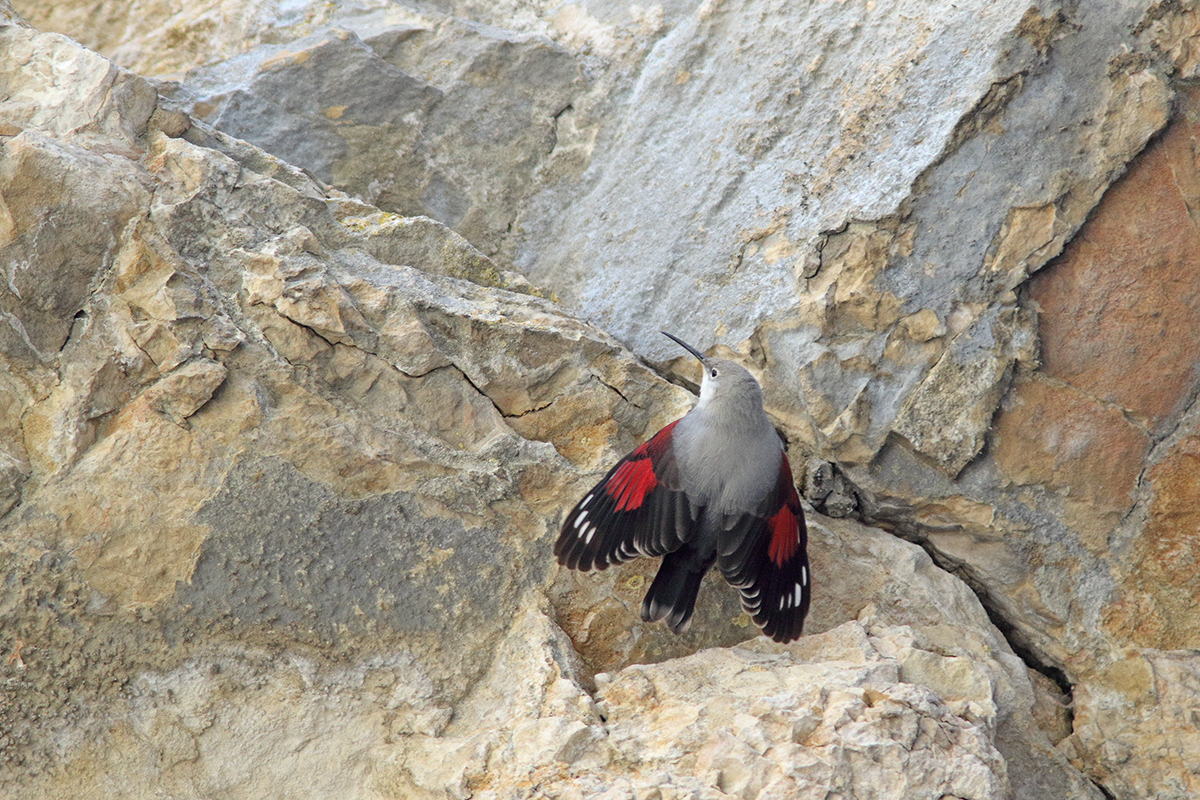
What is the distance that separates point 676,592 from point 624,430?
680mm

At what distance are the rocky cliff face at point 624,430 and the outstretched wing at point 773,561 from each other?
114 millimetres

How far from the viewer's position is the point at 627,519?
268cm

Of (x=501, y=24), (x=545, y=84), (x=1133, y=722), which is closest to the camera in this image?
(x=1133, y=722)

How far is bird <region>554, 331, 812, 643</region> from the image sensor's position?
2.66 meters

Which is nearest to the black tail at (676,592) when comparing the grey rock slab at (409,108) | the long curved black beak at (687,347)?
the long curved black beak at (687,347)

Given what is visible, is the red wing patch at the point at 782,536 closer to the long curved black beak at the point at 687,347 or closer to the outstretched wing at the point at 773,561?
the outstretched wing at the point at 773,561

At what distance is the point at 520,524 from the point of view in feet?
9.21

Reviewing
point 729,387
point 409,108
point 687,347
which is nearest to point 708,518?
point 729,387

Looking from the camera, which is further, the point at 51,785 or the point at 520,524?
the point at 520,524

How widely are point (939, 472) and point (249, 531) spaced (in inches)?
87.6

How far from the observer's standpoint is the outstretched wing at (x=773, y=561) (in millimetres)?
2646

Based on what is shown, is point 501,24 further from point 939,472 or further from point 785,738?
point 785,738

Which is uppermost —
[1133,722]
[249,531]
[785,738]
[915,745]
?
[1133,722]

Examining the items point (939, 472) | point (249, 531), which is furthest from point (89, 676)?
point (939, 472)
